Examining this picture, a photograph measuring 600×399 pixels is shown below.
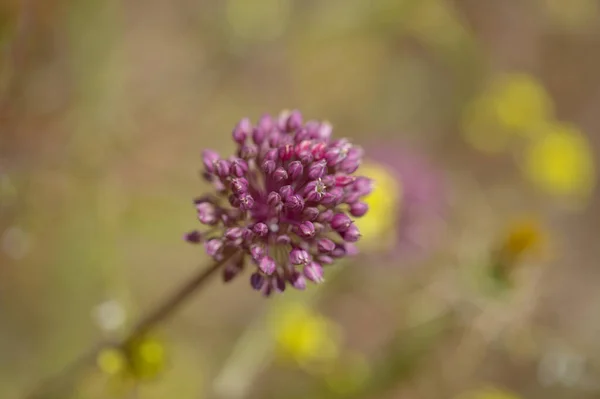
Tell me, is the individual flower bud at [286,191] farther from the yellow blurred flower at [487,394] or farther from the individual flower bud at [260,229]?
the yellow blurred flower at [487,394]

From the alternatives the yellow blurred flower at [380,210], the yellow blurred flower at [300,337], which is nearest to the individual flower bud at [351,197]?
the yellow blurred flower at [380,210]

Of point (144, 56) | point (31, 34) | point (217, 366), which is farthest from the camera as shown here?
point (144, 56)

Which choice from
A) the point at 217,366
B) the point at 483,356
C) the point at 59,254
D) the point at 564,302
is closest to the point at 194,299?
the point at 217,366

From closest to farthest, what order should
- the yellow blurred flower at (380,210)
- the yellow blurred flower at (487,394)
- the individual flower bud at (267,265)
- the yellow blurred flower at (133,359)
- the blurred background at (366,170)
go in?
1. the individual flower bud at (267,265)
2. the yellow blurred flower at (133,359)
3. the yellow blurred flower at (380,210)
4. the blurred background at (366,170)
5. the yellow blurred flower at (487,394)

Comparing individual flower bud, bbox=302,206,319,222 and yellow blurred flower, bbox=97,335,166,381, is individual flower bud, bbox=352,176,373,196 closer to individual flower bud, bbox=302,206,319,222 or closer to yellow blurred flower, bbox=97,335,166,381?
individual flower bud, bbox=302,206,319,222

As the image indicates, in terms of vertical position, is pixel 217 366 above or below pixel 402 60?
below

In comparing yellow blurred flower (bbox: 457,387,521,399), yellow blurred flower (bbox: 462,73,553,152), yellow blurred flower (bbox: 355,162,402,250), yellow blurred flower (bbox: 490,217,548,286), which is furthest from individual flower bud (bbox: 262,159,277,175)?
yellow blurred flower (bbox: 462,73,553,152)

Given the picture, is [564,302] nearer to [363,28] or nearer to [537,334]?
[537,334]

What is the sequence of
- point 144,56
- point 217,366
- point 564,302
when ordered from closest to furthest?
1. point 217,366
2. point 144,56
3. point 564,302
